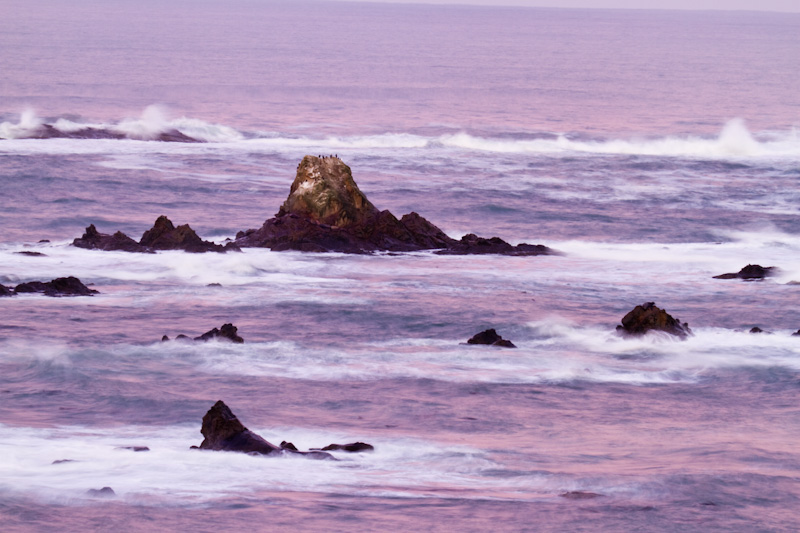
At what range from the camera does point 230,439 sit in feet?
34.5

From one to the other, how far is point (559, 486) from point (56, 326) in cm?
878

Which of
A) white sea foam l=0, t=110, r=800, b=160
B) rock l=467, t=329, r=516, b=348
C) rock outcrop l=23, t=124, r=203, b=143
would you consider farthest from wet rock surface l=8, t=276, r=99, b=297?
rock outcrop l=23, t=124, r=203, b=143

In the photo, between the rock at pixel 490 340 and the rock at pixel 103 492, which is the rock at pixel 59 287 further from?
the rock at pixel 103 492

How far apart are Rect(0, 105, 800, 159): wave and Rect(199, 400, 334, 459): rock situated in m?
35.2

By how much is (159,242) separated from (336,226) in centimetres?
326

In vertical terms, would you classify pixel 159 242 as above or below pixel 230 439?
above

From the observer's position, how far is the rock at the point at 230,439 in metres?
10.5

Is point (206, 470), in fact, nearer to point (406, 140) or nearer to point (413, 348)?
point (413, 348)

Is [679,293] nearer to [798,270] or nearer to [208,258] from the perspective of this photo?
[798,270]

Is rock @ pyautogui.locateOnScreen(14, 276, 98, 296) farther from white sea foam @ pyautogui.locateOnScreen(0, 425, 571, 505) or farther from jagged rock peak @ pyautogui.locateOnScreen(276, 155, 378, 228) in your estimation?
white sea foam @ pyautogui.locateOnScreen(0, 425, 571, 505)

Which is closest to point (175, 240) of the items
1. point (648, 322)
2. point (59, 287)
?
point (59, 287)

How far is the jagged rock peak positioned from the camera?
2356 cm

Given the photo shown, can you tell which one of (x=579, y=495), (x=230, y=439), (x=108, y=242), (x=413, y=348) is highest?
(x=108, y=242)

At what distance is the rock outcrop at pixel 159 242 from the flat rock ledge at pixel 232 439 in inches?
486
